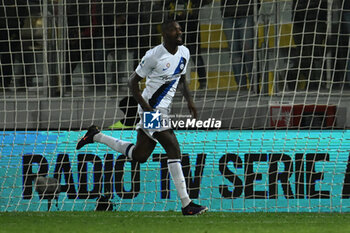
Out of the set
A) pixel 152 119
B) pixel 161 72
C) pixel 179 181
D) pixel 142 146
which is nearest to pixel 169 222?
pixel 179 181

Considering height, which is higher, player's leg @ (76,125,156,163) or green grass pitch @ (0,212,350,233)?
player's leg @ (76,125,156,163)

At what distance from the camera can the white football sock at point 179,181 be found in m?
7.07

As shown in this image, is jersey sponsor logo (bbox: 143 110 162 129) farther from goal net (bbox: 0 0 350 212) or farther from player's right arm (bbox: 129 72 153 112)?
goal net (bbox: 0 0 350 212)

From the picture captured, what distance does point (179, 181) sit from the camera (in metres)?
7.12

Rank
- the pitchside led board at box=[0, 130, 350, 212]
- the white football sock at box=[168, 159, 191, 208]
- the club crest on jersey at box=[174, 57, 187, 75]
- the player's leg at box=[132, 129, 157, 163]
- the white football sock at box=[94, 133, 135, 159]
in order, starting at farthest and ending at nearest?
1. the pitchside led board at box=[0, 130, 350, 212]
2. the white football sock at box=[94, 133, 135, 159]
3. the player's leg at box=[132, 129, 157, 163]
4. the club crest on jersey at box=[174, 57, 187, 75]
5. the white football sock at box=[168, 159, 191, 208]

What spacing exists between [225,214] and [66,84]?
2.64m

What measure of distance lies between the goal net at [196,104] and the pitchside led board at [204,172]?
11mm

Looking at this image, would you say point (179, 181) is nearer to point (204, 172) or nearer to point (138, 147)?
point (138, 147)

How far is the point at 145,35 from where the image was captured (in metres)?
9.33

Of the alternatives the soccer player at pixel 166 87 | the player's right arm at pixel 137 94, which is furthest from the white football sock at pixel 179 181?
the player's right arm at pixel 137 94

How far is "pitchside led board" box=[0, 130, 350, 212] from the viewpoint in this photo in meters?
8.53

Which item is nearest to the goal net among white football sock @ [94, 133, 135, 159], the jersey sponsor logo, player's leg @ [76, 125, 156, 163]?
white football sock @ [94, 133, 135, 159]

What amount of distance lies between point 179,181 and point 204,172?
1526 millimetres

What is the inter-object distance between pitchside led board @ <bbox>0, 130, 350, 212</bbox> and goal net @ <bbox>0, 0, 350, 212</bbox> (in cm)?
1
